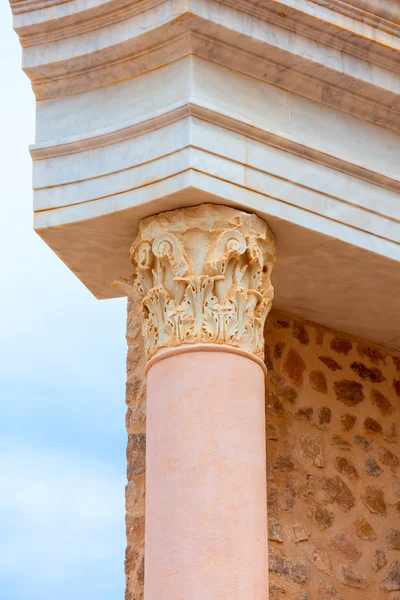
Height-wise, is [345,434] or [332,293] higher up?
[332,293]

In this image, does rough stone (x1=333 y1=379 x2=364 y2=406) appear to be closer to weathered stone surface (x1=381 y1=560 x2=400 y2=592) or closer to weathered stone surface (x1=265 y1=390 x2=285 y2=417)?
weathered stone surface (x1=265 y1=390 x2=285 y2=417)

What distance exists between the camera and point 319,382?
347 inches

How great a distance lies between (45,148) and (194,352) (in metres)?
1.70

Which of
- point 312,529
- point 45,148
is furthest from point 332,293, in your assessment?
point 45,148

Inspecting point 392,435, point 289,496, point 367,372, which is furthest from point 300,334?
point 289,496

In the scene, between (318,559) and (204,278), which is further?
(318,559)

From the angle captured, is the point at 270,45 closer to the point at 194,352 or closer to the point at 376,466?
the point at 194,352

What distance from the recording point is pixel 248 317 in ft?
22.5

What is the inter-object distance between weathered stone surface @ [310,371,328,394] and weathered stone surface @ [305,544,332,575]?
112cm

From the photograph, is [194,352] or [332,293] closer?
[194,352]

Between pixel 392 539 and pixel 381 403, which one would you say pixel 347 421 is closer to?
pixel 381 403

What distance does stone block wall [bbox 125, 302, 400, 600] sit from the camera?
827 cm

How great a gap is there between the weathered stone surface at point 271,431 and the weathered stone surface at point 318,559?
2.47 ft

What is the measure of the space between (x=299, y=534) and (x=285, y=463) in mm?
482
